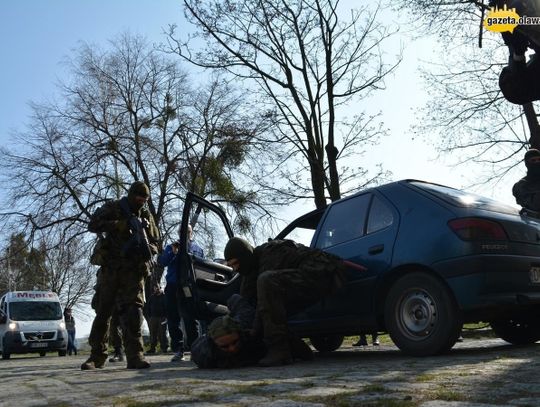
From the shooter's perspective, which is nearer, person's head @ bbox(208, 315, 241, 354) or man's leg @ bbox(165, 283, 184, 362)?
person's head @ bbox(208, 315, 241, 354)

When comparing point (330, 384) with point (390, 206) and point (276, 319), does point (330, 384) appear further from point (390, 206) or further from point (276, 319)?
point (390, 206)

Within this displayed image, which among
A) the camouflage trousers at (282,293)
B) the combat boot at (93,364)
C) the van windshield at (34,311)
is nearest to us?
the camouflage trousers at (282,293)

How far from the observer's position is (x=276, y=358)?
5531 mm

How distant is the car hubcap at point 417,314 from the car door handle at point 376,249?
0.48 metres

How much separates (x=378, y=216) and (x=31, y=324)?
1985 centimetres

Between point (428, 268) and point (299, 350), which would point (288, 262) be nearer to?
point (299, 350)

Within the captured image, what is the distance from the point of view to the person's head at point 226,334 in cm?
564

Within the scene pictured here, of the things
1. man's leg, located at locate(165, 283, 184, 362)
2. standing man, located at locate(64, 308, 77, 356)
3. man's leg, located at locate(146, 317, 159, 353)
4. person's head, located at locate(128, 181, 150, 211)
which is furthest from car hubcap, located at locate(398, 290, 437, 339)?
standing man, located at locate(64, 308, 77, 356)

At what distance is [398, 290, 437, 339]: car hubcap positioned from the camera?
5293mm

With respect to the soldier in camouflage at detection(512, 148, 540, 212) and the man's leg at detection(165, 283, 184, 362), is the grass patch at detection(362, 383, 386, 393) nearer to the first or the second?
the soldier in camouflage at detection(512, 148, 540, 212)

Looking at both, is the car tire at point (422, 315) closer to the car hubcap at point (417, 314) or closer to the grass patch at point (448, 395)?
the car hubcap at point (417, 314)

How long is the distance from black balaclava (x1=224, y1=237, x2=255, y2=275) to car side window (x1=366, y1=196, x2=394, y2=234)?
1.15 metres

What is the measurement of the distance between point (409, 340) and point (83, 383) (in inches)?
107

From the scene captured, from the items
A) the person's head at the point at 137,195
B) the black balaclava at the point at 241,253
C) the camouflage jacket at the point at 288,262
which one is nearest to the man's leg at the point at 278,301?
the camouflage jacket at the point at 288,262
